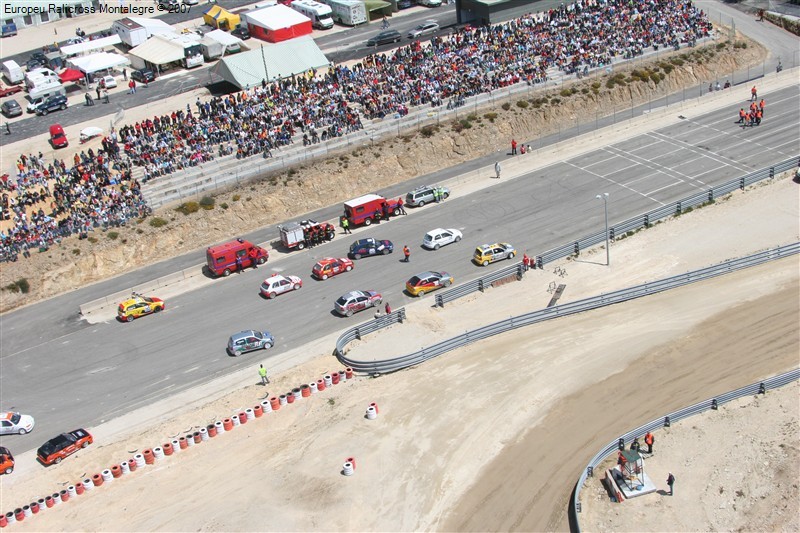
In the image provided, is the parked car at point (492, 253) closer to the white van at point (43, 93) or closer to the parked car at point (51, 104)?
the parked car at point (51, 104)

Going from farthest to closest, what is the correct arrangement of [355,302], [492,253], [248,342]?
[492,253] → [355,302] → [248,342]

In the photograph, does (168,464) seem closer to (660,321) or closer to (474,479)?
(474,479)

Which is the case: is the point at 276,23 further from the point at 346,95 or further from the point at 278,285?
the point at 278,285

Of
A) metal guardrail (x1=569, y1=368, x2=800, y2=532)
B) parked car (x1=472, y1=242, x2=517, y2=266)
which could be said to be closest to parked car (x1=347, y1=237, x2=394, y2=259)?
parked car (x1=472, y1=242, x2=517, y2=266)

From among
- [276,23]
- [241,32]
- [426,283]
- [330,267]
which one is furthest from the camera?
[241,32]

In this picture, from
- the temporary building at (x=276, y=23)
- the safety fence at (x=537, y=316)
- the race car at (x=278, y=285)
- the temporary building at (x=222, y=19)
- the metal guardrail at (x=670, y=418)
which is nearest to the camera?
the metal guardrail at (x=670, y=418)

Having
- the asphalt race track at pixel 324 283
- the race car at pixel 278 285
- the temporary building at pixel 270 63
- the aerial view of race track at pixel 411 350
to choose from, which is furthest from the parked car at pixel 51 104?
the race car at pixel 278 285

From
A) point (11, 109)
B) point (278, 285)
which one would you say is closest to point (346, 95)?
point (278, 285)
